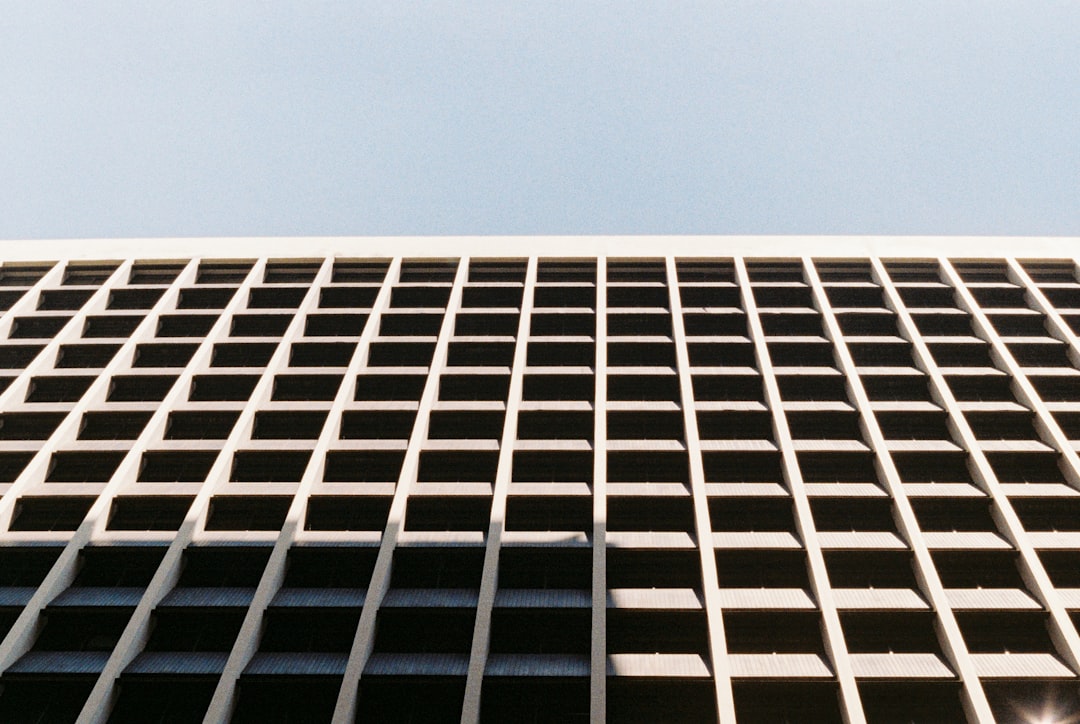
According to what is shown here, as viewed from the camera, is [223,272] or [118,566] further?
[223,272]

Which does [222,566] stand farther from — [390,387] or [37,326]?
[37,326]

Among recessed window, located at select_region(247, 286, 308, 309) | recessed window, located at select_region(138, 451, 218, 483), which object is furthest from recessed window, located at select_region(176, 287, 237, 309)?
recessed window, located at select_region(138, 451, 218, 483)

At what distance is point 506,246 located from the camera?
42219 millimetres

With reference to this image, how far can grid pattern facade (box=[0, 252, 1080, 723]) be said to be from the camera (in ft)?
75.4

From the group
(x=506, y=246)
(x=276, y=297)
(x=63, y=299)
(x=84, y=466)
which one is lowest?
(x=84, y=466)

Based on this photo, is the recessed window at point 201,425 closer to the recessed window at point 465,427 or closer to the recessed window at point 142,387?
the recessed window at point 142,387

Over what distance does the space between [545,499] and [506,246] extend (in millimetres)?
18869

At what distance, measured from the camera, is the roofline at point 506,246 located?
133 ft

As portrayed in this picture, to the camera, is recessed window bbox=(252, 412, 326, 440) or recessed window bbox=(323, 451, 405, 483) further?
recessed window bbox=(252, 412, 326, 440)

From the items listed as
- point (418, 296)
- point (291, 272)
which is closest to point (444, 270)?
point (418, 296)

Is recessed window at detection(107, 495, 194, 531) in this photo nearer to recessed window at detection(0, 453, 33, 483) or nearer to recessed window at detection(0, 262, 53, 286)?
recessed window at detection(0, 453, 33, 483)

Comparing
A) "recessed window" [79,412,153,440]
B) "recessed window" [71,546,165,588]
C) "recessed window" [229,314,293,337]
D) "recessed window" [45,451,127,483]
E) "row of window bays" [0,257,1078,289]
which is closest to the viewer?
"recessed window" [71,546,165,588]

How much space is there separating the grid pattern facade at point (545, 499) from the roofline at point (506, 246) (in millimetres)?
1365

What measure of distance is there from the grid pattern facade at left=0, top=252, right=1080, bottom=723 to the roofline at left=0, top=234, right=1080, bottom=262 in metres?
1.37
